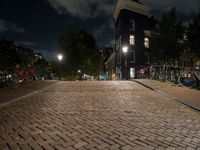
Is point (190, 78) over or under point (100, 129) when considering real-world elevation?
over

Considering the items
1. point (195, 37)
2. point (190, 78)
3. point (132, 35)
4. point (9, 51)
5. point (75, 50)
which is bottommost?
point (190, 78)

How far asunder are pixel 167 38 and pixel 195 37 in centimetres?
390

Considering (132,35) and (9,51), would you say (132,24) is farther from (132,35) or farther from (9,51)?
(9,51)

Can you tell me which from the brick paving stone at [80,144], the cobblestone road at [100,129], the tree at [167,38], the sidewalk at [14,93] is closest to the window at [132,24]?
the tree at [167,38]

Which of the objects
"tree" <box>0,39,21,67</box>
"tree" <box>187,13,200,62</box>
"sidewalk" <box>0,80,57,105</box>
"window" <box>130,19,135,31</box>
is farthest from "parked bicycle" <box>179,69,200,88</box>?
"tree" <box>0,39,21,67</box>

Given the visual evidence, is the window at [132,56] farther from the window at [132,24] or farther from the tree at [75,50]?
the tree at [75,50]

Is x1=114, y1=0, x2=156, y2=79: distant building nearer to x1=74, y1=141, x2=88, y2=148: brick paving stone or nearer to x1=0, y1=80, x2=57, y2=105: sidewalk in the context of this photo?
x1=0, y1=80, x2=57, y2=105: sidewalk

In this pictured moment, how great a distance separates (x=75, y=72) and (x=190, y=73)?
32713 millimetres

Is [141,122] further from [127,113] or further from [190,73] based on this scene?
[190,73]

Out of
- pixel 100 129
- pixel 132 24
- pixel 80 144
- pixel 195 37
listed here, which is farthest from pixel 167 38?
pixel 80 144

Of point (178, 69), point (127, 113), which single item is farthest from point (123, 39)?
point (127, 113)

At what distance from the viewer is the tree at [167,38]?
35062 millimetres

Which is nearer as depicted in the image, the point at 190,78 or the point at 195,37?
the point at 190,78

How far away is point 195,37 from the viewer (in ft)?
112
